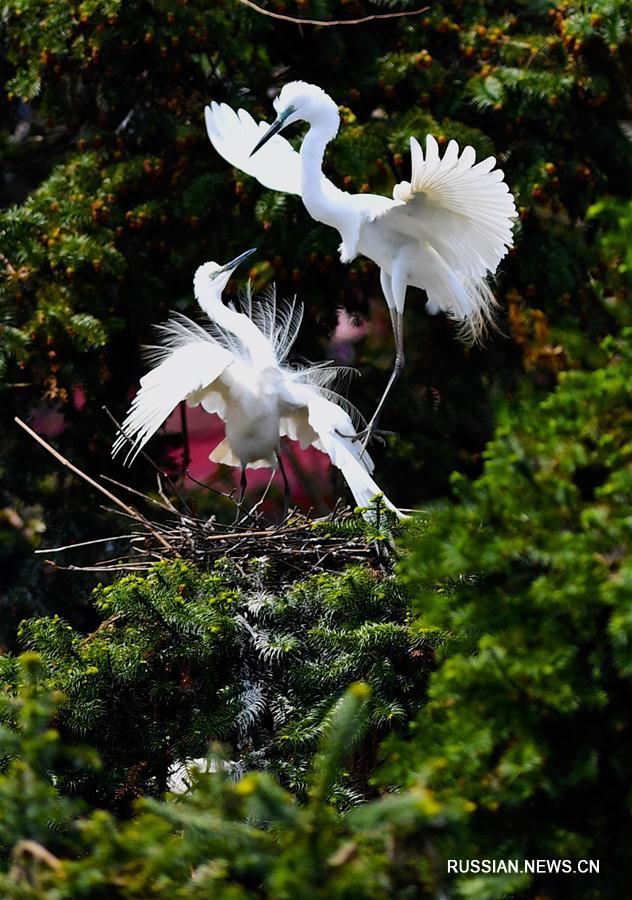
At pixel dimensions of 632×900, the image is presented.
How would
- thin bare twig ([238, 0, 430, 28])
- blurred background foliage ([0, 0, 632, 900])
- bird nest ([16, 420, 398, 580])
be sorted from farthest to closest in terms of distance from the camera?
thin bare twig ([238, 0, 430, 28]) → bird nest ([16, 420, 398, 580]) → blurred background foliage ([0, 0, 632, 900])

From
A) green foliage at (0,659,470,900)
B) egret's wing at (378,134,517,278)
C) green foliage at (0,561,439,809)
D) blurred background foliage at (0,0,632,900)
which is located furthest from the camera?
egret's wing at (378,134,517,278)

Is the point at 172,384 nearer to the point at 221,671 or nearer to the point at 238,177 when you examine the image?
the point at 238,177

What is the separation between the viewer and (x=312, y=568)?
176 inches

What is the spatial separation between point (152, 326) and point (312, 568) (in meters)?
2.26

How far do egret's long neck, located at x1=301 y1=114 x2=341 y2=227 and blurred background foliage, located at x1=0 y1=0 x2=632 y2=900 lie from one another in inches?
19.1

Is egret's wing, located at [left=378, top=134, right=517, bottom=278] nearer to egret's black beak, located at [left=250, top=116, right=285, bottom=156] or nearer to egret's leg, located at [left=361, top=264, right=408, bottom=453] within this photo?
egret's leg, located at [left=361, top=264, right=408, bottom=453]

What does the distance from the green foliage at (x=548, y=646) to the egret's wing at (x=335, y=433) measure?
2706 mm

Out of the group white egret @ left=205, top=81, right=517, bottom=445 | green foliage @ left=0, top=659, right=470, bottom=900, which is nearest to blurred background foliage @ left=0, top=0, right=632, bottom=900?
green foliage @ left=0, top=659, right=470, bottom=900

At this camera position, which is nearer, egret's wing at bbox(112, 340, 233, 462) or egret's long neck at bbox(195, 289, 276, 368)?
egret's wing at bbox(112, 340, 233, 462)

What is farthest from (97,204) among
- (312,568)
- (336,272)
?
(312,568)

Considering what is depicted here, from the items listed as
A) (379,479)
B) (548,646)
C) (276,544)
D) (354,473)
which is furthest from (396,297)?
(548,646)

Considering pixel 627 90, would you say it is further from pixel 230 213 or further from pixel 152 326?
pixel 152 326

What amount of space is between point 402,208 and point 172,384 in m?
1.17

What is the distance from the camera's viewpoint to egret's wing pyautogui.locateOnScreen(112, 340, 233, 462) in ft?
17.0
